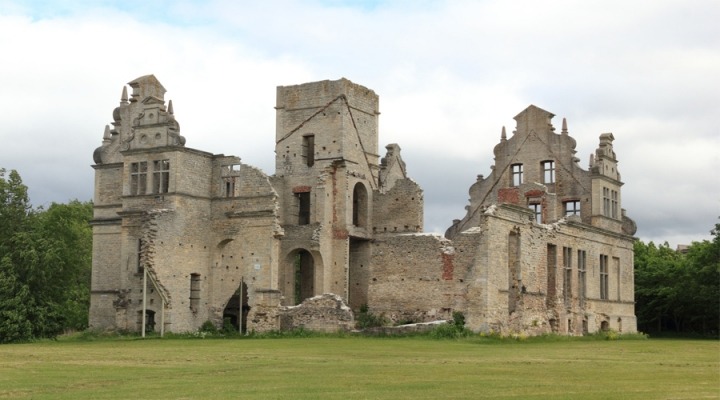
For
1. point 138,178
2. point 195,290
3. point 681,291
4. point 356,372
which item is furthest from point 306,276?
point 356,372

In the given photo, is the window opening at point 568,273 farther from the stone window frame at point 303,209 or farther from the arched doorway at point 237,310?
the arched doorway at point 237,310

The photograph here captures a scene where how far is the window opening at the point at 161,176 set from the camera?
50906 mm

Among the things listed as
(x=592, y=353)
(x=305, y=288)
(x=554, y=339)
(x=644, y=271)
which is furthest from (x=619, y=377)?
(x=644, y=271)

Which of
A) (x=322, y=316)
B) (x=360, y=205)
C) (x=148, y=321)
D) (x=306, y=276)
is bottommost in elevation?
(x=148, y=321)

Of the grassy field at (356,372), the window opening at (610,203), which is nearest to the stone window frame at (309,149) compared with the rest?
the grassy field at (356,372)

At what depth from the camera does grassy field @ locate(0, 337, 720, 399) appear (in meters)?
21.7

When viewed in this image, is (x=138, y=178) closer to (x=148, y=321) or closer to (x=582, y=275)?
(x=148, y=321)

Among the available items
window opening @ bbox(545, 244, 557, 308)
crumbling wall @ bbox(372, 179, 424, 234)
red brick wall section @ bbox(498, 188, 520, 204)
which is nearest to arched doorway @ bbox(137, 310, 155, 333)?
crumbling wall @ bbox(372, 179, 424, 234)

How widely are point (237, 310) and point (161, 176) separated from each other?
832 centimetres

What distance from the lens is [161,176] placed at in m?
50.9

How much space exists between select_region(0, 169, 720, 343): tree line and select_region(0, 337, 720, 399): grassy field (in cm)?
876

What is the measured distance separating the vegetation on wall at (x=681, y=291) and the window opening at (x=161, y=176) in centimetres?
2884

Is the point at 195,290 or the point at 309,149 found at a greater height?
the point at 309,149

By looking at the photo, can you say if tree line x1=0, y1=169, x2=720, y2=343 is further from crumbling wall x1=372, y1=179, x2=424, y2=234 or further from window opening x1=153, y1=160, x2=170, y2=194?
crumbling wall x1=372, y1=179, x2=424, y2=234
